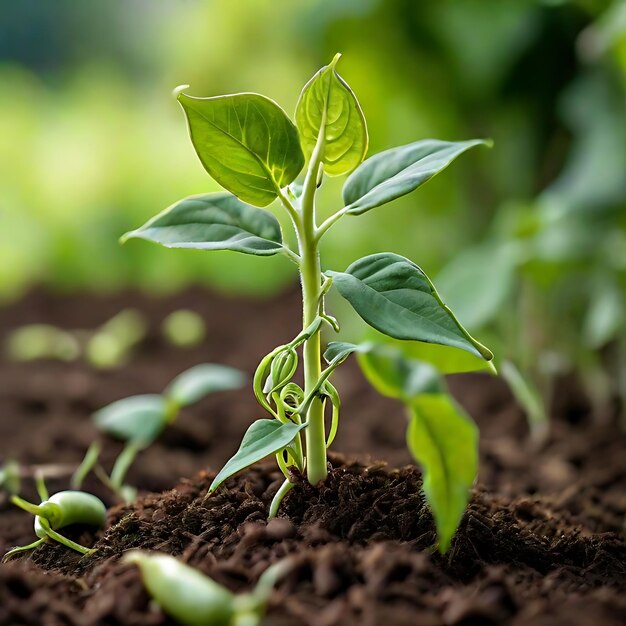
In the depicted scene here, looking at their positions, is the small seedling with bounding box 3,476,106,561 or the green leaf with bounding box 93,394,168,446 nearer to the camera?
the small seedling with bounding box 3,476,106,561

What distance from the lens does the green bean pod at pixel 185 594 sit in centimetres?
44

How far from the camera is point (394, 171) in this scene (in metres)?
0.58

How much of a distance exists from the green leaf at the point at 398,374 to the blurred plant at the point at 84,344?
1.26m

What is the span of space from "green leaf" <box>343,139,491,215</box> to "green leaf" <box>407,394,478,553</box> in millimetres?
153

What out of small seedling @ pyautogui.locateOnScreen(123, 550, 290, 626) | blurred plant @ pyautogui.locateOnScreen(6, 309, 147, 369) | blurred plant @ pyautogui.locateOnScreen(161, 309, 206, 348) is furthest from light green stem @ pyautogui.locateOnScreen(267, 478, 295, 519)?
blurred plant @ pyautogui.locateOnScreen(161, 309, 206, 348)

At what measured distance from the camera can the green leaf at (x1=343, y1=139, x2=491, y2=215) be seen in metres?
0.55

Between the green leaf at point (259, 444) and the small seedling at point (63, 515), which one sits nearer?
the green leaf at point (259, 444)

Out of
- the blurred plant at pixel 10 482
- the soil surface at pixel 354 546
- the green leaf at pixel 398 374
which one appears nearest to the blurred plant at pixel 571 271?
the soil surface at pixel 354 546

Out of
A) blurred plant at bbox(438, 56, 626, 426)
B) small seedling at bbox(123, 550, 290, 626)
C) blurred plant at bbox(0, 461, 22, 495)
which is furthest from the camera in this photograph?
blurred plant at bbox(438, 56, 626, 426)

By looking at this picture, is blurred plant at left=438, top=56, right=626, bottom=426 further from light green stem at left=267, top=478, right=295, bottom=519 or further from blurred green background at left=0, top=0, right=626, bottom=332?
light green stem at left=267, top=478, right=295, bottom=519

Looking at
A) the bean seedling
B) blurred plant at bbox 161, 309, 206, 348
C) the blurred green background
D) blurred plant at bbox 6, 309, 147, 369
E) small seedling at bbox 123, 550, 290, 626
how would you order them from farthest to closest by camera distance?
blurred plant at bbox 161, 309, 206, 348
blurred plant at bbox 6, 309, 147, 369
the blurred green background
the bean seedling
small seedling at bbox 123, 550, 290, 626

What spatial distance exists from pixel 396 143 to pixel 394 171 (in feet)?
4.19

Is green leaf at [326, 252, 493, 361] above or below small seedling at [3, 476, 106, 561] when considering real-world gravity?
above

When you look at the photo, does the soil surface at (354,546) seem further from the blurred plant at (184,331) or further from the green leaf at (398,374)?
the blurred plant at (184,331)
